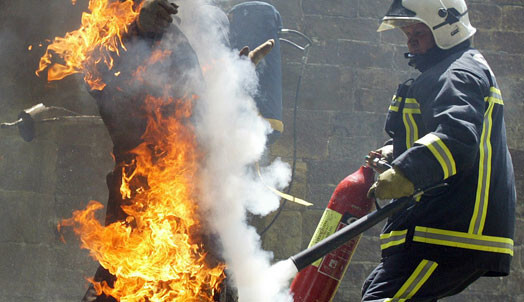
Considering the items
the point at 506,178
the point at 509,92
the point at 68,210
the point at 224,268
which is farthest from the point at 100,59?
the point at 509,92

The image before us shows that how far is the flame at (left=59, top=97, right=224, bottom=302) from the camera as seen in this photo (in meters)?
3.28

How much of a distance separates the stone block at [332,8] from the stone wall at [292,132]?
11 mm

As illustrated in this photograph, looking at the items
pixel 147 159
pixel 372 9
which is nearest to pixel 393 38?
pixel 372 9

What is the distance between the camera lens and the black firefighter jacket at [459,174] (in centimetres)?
339

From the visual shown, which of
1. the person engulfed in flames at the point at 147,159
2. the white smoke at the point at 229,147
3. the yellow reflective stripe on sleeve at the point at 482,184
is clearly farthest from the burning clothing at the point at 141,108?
the yellow reflective stripe on sleeve at the point at 482,184

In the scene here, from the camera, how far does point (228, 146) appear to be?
3910 millimetres

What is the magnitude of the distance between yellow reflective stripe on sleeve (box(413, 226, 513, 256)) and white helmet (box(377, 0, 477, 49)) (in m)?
1.23

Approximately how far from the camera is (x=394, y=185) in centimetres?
344

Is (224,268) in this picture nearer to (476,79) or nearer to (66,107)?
(476,79)

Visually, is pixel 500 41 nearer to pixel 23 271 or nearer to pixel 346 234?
pixel 346 234

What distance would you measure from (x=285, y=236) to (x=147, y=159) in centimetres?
306

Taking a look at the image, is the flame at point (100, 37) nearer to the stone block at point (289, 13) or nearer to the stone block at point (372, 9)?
the stone block at point (289, 13)

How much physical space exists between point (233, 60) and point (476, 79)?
1543 millimetres

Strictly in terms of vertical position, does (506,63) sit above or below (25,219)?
above
